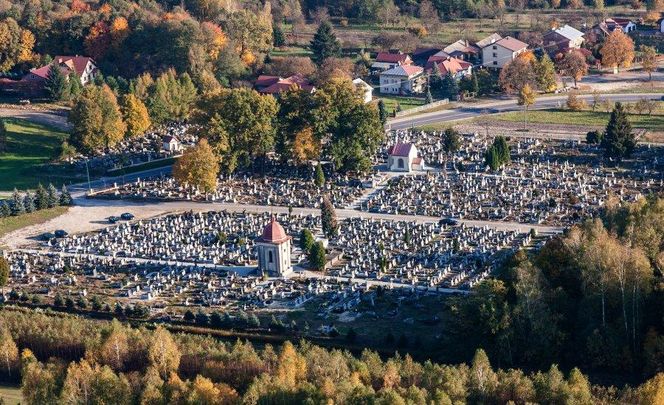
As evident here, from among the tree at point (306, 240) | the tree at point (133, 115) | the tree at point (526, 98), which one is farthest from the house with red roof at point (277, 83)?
the tree at point (306, 240)

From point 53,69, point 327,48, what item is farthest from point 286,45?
point 53,69

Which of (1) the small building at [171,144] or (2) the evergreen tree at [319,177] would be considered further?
(1) the small building at [171,144]

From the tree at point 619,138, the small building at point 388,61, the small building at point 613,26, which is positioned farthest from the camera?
the small building at point 613,26

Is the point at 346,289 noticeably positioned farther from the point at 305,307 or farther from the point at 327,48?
the point at 327,48

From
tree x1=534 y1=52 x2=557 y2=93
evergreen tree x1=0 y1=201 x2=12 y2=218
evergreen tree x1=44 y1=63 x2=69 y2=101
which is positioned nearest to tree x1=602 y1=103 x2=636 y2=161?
tree x1=534 y1=52 x2=557 y2=93

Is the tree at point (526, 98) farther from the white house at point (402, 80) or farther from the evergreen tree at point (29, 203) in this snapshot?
the evergreen tree at point (29, 203)
